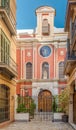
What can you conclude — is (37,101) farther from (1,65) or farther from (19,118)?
(1,65)

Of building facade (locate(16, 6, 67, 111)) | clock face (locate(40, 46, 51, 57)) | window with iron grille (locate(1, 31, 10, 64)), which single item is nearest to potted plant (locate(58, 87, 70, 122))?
window with iron grille (locate(1, 31, 10, 64))

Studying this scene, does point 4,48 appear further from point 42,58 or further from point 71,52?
point 42,58

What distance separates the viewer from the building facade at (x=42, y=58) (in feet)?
123

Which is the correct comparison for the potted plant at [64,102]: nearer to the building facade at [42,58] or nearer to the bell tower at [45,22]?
the building facade at [42,58]

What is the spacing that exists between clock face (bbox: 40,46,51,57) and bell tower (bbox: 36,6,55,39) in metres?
1.43

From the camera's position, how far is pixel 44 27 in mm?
39375

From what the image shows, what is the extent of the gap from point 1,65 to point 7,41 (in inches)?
148

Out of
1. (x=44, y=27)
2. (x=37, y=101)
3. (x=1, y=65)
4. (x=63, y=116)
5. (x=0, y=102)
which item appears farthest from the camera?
(x=44, y=27)

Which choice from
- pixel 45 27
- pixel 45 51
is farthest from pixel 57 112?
pixel 45 27

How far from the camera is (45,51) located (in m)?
38.4

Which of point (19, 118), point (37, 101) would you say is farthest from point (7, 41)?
point (37, 101)

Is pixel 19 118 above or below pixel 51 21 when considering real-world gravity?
below

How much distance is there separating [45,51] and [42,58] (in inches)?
35.2

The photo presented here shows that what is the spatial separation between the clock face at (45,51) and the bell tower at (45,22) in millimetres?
1428
